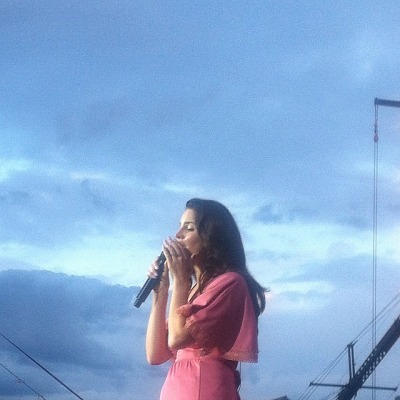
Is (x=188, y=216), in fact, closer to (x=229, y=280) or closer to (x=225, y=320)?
(x=229, y=280)

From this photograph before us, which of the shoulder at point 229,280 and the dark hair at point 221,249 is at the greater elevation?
the dark hair at point 221,249

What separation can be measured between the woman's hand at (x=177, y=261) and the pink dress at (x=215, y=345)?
11 centimetres

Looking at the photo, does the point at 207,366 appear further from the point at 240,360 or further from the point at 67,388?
the point at 67,388

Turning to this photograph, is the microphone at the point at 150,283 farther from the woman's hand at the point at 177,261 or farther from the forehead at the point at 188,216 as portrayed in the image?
the forehead at the point at 188,216

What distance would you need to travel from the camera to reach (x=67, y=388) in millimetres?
4422

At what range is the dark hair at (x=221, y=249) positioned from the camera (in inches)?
146

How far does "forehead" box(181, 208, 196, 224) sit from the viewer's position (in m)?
3.78

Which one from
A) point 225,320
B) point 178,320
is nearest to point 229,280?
point 225,320

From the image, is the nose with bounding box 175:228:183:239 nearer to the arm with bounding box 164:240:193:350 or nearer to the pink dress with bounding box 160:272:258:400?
the arm with bounding box 164:240:193:350

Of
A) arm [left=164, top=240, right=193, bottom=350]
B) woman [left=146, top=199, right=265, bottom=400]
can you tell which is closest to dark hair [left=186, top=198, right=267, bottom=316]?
woman [left=146, top=199, right=265, bottom=400]

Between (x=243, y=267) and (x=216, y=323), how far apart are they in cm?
36

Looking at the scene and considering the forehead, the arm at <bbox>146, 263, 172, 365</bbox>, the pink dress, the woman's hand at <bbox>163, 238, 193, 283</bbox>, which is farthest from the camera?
the forehead

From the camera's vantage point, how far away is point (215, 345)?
3490mm

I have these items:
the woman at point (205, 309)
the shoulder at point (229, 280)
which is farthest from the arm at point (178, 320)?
the shoulder at point (229, 280)
